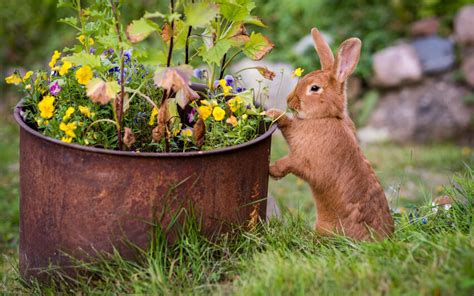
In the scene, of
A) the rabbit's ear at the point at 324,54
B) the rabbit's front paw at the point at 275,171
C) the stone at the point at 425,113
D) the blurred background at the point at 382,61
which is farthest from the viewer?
the stone at the point at 425,113

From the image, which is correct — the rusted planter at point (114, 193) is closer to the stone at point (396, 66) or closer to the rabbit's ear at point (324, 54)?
the rabbit's ear at point (324, 54)

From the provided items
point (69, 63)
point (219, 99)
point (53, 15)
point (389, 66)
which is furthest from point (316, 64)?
point (69, 63)

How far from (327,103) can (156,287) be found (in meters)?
1.17

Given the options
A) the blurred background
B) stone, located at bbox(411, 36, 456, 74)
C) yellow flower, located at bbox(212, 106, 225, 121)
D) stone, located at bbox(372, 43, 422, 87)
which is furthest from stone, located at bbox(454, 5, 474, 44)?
yellow flower, located at bbox(212, 106, 225, 121)

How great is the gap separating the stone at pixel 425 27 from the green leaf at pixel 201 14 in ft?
16.1

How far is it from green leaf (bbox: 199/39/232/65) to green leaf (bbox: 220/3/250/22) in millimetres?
111

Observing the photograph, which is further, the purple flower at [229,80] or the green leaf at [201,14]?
the purple flower at [229,80]

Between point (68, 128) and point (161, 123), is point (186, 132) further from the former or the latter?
point (68, 128)

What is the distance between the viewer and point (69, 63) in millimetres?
3029

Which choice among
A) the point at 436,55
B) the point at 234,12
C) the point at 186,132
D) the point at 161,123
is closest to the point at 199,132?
the point at 186,132

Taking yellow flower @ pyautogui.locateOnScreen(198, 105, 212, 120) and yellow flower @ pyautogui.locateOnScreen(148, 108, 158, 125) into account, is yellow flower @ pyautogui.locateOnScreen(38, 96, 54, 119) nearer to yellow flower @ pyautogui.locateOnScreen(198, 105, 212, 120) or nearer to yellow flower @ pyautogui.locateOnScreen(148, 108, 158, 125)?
yellow flower @ pyautogui.locateOnScreen(148, 108, 158, 125)

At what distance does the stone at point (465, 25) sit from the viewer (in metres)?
6.86

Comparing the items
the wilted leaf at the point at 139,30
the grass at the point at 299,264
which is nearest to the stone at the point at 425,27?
the grass at the point at 299,264

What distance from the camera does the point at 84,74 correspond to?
114 inches
